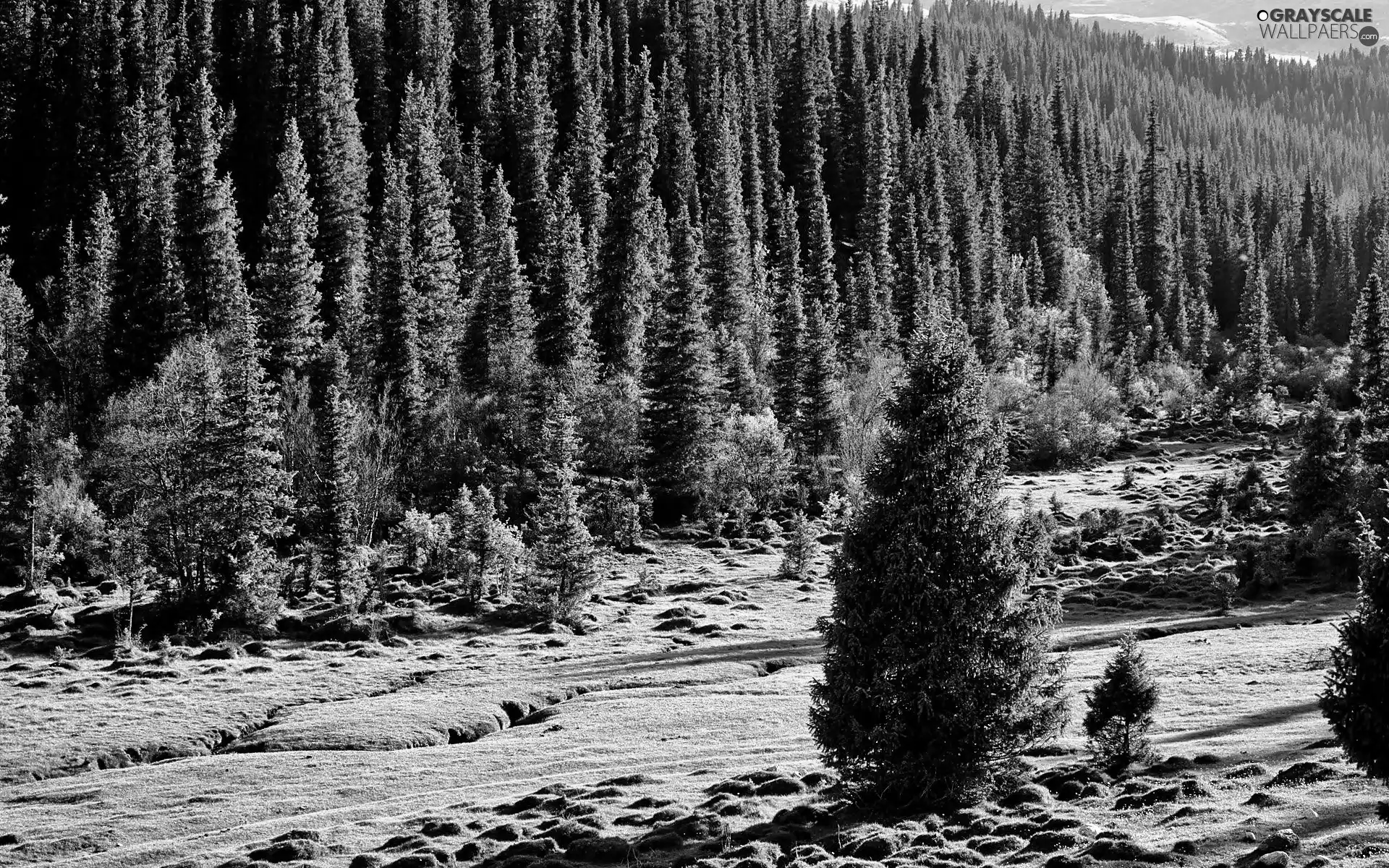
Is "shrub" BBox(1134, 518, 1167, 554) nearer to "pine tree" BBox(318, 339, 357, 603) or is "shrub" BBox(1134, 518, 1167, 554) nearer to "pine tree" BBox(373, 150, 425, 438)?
"pine tree" BBox(318, 339, 357, 603)

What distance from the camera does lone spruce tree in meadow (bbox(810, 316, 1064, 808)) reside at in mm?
29484

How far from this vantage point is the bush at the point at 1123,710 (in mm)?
30094

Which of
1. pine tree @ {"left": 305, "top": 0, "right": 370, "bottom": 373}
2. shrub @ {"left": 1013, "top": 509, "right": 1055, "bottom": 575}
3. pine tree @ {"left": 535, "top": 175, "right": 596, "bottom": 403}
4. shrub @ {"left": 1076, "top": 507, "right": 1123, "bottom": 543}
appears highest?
pine tree @ {"left": 305, "top": 0, "right": 370, "bottom": 373}

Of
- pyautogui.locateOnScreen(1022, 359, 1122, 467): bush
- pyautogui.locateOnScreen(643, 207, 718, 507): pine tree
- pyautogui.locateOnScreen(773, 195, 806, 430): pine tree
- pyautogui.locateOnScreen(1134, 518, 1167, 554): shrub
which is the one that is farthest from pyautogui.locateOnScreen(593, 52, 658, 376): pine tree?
pyautogui.locateOnScreen(1134, 518, 1167, 554): shrub

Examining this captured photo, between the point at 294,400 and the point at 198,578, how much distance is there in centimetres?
2209

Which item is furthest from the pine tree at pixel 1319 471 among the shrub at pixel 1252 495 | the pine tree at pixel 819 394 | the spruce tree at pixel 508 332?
the spruce tree at pixel 508 332

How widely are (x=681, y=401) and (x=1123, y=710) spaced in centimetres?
6459

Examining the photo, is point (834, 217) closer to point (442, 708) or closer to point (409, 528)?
point (409, 528)

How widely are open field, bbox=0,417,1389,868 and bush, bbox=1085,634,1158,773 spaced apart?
34.4 inches

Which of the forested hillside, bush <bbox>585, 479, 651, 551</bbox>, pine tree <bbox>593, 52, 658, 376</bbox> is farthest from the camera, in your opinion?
pine tree <bbox>593, 52, 658, 376</bbox>

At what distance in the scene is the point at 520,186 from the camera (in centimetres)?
13050

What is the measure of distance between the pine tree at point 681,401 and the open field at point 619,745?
44.5 ft

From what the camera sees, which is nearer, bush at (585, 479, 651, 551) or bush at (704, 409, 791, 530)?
bush at (585, 479, 651, 551)

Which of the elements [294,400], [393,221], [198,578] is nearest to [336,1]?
[393,221]
